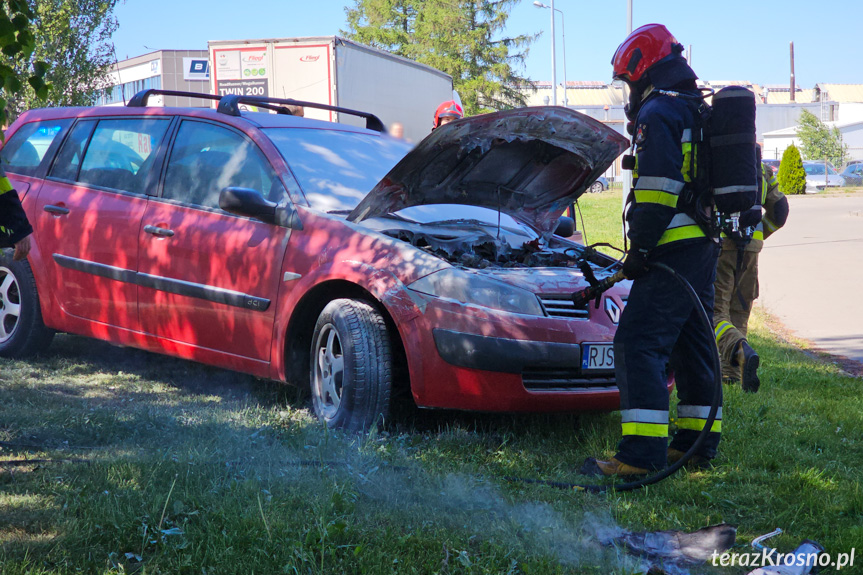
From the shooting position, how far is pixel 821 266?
12352 millimetres

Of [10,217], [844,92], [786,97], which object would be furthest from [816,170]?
[844,92]

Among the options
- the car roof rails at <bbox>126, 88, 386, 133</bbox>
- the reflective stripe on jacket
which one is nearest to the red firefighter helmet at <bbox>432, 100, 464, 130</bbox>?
A: the car roof rails at <bbox>126, 88, 386, 133</bbox>

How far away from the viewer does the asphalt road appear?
7.92 m

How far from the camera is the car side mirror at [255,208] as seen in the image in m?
4.25

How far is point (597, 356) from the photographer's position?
12.9 feet

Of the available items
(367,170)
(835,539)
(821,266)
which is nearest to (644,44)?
(367,170)

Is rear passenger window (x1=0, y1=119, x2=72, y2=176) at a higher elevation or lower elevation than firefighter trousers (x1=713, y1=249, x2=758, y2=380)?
higher

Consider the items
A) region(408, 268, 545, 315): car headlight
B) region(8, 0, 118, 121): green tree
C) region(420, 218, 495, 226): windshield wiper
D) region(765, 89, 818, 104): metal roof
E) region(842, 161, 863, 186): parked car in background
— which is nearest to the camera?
region(408, 268, 545, 315): car headlight

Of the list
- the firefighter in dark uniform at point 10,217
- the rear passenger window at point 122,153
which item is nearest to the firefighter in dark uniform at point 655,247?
the firefighter in dark uniform at point 10,217

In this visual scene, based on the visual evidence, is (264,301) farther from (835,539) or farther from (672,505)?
(835,539)

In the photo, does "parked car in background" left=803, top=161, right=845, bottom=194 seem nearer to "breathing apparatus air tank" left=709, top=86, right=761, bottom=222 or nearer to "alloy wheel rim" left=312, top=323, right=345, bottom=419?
"breathing apparatus air tank" left=709, top=86, right=761, bottom=222

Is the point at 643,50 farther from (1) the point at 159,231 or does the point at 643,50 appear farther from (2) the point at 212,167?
(1) the point at 159,231

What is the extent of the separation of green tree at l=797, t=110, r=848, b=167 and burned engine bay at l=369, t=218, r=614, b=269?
4847cm

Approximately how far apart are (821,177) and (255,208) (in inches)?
1686
